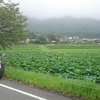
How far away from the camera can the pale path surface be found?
5.32 metres

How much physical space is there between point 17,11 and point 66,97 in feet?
52.4

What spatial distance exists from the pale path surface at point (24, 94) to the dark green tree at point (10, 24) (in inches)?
501

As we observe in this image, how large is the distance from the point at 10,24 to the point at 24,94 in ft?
46.6

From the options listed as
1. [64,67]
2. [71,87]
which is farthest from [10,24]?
[71,87]

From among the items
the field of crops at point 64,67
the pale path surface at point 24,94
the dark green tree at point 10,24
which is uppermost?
the dark green tree at point 10,24

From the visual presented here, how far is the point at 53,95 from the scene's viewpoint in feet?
18.2

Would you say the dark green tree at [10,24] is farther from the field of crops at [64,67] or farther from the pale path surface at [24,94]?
the pale path surface at [24,94]

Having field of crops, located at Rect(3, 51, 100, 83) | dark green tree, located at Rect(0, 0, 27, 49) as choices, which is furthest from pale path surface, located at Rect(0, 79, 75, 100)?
dark green tree, located at Rect(0, 0, 27, 49)

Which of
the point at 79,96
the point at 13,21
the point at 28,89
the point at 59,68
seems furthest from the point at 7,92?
the point at 13,21

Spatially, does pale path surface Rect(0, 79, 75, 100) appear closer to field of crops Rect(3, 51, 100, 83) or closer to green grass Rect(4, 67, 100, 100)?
green grass Rect(4, 67, 100, 100)

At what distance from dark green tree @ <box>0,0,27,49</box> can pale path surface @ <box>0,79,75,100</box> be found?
1272 cm

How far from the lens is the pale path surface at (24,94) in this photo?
5.32 m

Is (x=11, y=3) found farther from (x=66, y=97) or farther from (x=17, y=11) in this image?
(x=66, y=97)

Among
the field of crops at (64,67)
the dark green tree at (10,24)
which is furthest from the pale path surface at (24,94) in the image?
the dark green tree at (10,24)
